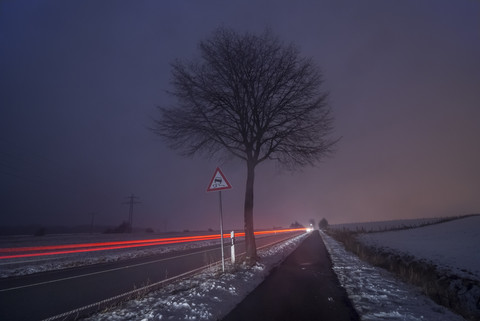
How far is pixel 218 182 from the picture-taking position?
31.0 feet

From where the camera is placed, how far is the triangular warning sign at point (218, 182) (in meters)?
9.39

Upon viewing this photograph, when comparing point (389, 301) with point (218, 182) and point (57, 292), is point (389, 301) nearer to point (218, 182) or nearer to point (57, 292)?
point (218, 182)

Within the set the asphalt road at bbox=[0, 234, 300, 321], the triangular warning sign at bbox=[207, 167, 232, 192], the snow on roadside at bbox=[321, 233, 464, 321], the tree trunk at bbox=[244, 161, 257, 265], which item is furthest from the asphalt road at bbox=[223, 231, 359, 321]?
the asphalt road at bbox=[0, 234, 300, 321]

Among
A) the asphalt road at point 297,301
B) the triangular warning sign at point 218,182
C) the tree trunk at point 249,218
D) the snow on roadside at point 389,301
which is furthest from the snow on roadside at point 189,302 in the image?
the tree trunk at point 249,218

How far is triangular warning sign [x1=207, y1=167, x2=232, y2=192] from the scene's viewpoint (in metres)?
9.39

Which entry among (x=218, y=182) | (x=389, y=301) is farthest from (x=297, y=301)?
(x=218, y=182)

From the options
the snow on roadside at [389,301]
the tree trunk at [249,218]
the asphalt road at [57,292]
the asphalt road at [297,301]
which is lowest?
the snow on roadside at [389,301]

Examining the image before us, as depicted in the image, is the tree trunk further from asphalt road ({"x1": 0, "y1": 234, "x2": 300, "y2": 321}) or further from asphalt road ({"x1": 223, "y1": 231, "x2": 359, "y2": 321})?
asphalt road ({"x1": 0, "y1": 234, "x2": 300, "y2": 321})

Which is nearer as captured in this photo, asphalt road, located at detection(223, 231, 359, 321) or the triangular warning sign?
asphalt road, located at detection(223, 231, 359, 321)

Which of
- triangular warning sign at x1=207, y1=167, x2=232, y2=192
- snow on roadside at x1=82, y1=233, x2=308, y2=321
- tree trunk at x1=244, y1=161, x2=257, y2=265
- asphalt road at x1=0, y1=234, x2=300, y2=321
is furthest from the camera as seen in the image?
tree trunk at x1=244, y1=161, x2=257, y2=265

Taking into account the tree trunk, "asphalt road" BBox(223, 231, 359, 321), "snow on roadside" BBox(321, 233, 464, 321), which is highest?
the tree trunk

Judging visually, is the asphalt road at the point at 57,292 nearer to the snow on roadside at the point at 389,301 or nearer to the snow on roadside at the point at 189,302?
the snow on roadside at the point at 189,302

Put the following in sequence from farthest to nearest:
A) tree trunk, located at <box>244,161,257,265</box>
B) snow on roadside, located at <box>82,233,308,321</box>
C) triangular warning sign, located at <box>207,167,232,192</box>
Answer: tree trunk, located at <box>244,161,257,265</box>, triangular warning sign, located at <box>207,167,232,192</box>, snow on roadside, located at <box>82,233,308,321</box>

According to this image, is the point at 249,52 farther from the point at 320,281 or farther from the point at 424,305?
the point at 424,305
